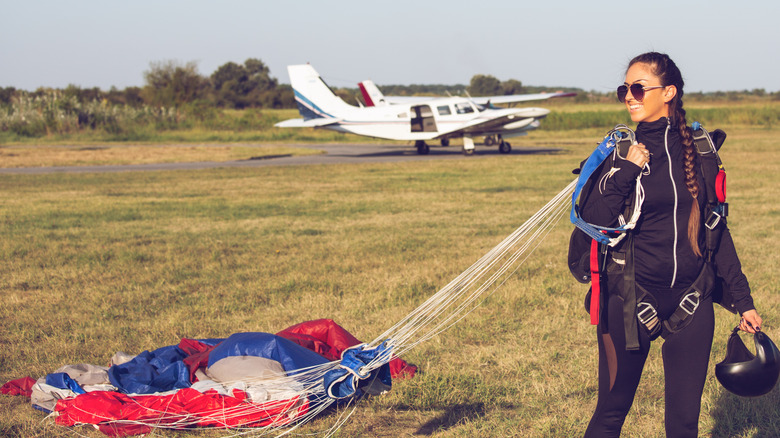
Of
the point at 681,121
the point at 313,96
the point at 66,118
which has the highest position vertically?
the point at 313,96

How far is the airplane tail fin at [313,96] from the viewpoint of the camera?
92.8ft

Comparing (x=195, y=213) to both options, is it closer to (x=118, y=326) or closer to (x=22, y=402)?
(x=118, y=326)

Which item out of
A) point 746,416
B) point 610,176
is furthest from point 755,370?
point 746,416

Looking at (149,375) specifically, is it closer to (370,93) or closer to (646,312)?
(646,312)

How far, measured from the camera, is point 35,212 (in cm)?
1142

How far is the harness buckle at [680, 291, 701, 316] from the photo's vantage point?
94.3 inches

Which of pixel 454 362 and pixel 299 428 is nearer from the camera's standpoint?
pixel 299 428

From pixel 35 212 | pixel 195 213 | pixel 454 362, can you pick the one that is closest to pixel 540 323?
pixel 454 362

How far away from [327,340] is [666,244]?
8.62ft

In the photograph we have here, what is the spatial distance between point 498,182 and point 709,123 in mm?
35166

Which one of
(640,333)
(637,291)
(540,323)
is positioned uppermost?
(637,291)

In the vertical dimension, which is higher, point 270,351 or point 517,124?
point 517,124

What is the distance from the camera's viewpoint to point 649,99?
2.44m

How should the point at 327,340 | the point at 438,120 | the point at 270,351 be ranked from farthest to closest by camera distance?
1. the point at 438,120
2. the point at 327,340
3. the point at 270,351
